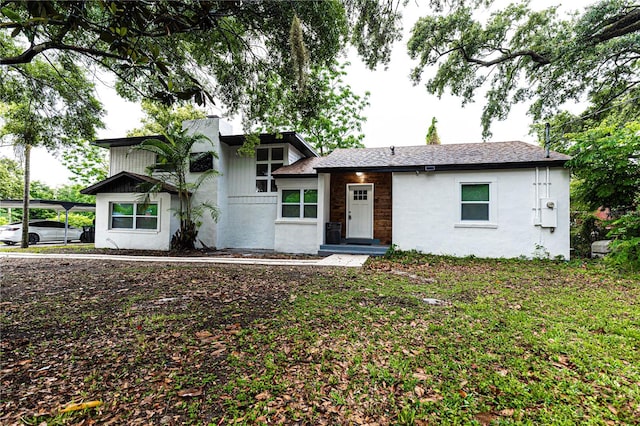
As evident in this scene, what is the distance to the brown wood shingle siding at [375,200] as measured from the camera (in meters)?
11.1

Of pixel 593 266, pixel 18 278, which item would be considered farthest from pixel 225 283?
pixel 593 266

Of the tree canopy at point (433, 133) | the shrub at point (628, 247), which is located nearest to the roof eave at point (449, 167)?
the shrub at point (628, 247)

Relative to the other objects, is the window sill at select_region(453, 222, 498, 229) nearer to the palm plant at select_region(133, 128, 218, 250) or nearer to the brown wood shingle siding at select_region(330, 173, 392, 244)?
the brown wood shingle siding at select_region(330, 173, 392, 244)

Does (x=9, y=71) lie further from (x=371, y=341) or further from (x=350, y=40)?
(x=371, y=341)

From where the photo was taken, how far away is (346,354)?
9.08ft

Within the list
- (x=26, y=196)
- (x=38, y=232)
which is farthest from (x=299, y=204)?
(x=38, y=232)

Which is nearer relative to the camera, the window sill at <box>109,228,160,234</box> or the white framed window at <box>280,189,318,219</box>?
the white framed window at <box>280,189,318,219</box>

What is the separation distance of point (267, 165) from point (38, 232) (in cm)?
1474

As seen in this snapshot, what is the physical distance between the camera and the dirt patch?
2.05 metres

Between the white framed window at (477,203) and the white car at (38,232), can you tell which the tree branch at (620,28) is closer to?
the white framed window at (477,203)

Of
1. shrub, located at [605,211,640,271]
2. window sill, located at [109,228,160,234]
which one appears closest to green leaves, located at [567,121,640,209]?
shrub, located at [605,211,640,271]

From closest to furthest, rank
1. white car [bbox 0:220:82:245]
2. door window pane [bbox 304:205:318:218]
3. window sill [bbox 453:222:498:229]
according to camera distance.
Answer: window sill [bbox 453:222:498:229], door window pane [bbox 304:205:318:218], white car [bbox 0:220:82:245]

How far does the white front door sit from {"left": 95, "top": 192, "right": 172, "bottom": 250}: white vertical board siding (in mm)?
7538

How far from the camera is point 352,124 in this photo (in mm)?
22500
